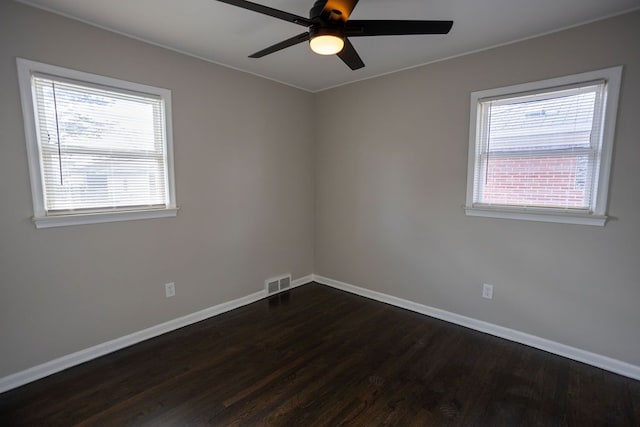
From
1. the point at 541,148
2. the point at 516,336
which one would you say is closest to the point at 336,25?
the point at 541,148

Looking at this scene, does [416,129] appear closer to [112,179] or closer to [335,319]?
[335,319]

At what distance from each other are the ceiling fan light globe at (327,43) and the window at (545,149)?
1.64 metres

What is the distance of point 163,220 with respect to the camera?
278 cm

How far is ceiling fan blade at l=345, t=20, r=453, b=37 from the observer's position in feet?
5.37

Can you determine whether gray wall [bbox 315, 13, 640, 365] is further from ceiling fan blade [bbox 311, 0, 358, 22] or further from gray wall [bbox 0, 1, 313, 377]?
ceiling fan blade [bbox 311, 0, 358, 22]

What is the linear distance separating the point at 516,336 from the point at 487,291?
0.42 metres

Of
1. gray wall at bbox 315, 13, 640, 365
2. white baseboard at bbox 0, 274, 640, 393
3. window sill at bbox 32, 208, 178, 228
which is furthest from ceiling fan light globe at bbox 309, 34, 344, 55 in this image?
white baseboard at bbox 0, 274, 640, 393

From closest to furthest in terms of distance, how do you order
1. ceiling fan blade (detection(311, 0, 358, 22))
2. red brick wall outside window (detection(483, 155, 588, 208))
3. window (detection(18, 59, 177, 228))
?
ceiling fan blade (detection(311, 0, 358, 22)) → window (detection(18, 59, 177, 228)) → red brick wall outside window (detection(483, 155, 588, 208))

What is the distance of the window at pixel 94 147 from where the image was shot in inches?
83.7

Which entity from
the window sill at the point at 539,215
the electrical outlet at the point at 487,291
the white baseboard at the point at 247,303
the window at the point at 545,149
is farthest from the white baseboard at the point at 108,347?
the window at the point at 545,149

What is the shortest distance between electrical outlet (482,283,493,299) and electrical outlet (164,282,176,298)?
2.89 meters

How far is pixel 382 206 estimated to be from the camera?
3506mm

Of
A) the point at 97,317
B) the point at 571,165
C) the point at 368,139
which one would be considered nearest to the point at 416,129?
the point at 368,139

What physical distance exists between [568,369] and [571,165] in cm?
155
